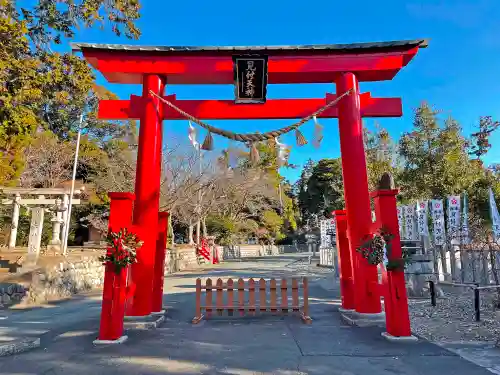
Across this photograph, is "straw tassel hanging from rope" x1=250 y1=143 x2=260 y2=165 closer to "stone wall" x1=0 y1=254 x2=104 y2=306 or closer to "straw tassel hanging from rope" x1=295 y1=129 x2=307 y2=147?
"straw tassel hanging from rope" x1=295 y1=129 x2=307 y2=147

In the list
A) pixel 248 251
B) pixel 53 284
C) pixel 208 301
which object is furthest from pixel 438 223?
pixel 248 251

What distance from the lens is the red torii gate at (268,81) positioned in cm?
617

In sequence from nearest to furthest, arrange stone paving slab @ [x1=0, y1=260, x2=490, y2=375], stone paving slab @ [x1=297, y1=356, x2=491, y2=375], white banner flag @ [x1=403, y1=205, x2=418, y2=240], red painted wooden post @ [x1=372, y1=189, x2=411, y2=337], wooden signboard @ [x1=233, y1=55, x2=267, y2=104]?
stone paving slab @ [x1=297, y1=356, x2=491, y2=375] < stone paving slab @ [x1=0, y1=260, x2=490, y2=375] < red painted wooden post @ [x1=372, y1=189, x2=411, y2=337] < wooden signboard @ [x1=233, y1=55, x2=267, y2=104] < white banner flag @ [x1=403, y1=205, x2=418, y2=240]

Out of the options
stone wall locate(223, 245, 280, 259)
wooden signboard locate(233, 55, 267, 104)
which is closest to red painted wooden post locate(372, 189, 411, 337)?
wooden signboard locate(233, 55, 267, 104)

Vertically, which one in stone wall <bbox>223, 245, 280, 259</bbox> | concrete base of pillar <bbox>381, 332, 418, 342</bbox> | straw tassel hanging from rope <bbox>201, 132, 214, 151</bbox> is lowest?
concrete base of pillar <bbox>381, 332, 418, 342</bbox>

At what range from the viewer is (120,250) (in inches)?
199

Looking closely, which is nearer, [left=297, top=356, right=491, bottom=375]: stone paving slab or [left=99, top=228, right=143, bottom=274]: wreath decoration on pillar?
[left=297, top=356, right=491, bottom=375]: stone paving slab

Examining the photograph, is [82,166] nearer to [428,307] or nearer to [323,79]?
[323,79]

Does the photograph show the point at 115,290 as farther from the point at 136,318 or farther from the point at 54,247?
the point at 54,247

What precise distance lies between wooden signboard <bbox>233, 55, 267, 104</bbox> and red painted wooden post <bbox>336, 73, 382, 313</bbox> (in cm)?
156

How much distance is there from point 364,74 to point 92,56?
5319 mm

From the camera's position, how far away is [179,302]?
8625mm

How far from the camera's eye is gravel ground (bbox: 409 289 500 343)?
5.09 m

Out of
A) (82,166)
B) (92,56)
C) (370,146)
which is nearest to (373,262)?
(92,56)
